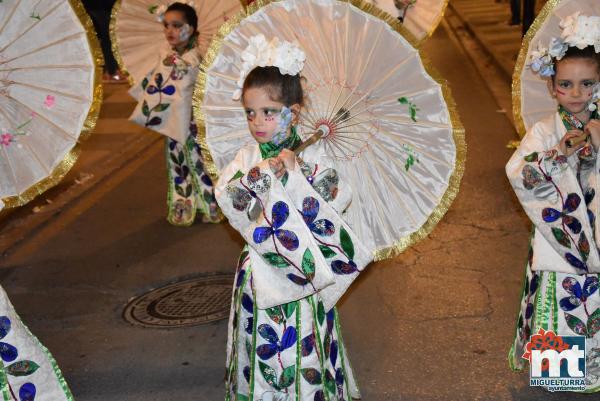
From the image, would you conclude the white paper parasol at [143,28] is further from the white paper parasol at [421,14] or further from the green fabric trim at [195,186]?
the white paper parasol at [421,14]

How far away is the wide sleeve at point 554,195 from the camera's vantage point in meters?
3.68

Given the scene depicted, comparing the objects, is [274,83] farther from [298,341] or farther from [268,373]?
[268,373]

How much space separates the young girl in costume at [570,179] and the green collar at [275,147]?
3.66 feet

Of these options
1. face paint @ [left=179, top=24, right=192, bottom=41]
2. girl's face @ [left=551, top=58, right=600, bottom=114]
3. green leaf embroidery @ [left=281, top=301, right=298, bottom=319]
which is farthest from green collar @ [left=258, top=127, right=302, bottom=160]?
face paint @ [left=179, top=24, right=192, bottom=41]

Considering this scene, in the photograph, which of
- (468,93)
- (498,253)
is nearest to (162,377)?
(498,253)

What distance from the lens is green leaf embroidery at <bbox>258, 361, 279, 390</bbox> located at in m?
3.48

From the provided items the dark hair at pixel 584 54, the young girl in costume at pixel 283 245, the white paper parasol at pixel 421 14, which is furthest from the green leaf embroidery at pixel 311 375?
the white paper parasol at pixel 421 14

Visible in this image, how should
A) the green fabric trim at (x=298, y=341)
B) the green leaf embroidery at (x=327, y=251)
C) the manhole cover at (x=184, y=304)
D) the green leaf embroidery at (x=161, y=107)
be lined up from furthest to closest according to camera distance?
the green leaf embroidery at (x=161, y=107) < the manhole cover at (x=184, y=304) < the green fabric trim at (x=298, y=341) < the green leaf embroidery at (x=327, y=251)

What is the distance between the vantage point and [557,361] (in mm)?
3986

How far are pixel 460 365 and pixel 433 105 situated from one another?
1.71 metres

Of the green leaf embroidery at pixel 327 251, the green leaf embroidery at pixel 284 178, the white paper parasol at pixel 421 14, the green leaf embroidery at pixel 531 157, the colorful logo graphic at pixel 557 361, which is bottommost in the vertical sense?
the colorful logo graphic at pixel 557 361

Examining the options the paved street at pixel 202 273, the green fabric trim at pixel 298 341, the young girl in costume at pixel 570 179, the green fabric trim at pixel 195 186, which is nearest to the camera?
the green fabric trim at pixel 298 341

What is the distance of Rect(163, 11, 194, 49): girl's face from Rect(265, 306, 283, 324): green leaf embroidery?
401 centimetres

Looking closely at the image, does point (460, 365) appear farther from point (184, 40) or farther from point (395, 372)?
point (184, 40)
